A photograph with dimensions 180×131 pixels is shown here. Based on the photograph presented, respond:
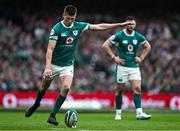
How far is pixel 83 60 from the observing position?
32219 millimetres

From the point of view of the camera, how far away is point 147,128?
588 inches

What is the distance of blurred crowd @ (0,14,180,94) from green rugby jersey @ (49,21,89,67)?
13.7m

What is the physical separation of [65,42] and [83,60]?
16614 millimetres

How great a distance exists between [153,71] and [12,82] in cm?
711

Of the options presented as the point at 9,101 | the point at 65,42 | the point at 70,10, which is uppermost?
the point at 70,10

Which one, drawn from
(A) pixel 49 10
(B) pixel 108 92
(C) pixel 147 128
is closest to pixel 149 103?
(B) pixel 108 92

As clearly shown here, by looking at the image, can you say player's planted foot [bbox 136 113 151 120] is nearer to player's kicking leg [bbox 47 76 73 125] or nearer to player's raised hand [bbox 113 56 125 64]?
player's raised hand [bbox 113 56 125 64]

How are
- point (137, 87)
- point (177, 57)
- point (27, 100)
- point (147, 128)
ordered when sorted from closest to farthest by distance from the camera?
1. point (147, 128)
2. point (137, 87)
3. point (27, 100)
4. point (177, 57)

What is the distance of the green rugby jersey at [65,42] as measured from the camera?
1551cm

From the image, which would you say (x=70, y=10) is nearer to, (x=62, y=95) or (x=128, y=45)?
(x=62, y=95)

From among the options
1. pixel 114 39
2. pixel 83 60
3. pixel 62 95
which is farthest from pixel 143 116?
pixel 83 60

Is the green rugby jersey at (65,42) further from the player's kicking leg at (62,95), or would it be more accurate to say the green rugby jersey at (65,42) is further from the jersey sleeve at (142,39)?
the jersey sleeve at (142,39)

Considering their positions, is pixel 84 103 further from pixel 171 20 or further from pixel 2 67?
pixel 171 20

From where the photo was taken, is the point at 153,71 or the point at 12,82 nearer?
the point at 12,82
